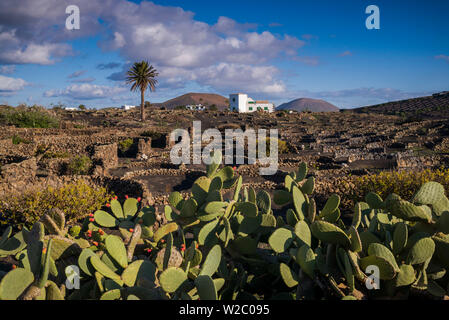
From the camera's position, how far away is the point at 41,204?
7.77 meters

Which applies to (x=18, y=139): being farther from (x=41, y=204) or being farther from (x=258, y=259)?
(x=258, y=259)

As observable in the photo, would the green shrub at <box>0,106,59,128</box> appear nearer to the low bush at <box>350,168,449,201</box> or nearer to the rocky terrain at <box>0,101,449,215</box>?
the rocky terrain at <box>0,101,449,215</box>

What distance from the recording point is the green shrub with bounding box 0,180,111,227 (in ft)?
24.6

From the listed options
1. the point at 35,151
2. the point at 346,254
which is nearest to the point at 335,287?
the point at 346,254

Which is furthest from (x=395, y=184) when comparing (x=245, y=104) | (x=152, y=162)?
(x=245, y=104)

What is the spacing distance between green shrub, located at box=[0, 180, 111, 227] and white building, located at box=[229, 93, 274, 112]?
81.7m

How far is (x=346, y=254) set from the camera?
Result: 1501 millimetres

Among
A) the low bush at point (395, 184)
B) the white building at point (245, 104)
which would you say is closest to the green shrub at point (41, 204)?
the low bush at point (395, 184)

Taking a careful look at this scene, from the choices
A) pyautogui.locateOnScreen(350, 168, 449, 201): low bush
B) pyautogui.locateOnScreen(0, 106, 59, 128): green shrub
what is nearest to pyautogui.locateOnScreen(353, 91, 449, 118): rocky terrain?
pyautogui.locateOnScreen(350, 168, 449, 201): low bush

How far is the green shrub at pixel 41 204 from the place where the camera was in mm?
7512

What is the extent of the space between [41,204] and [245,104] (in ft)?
287

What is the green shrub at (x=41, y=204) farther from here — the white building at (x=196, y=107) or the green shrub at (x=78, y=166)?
the white building at (x=196, y=107)

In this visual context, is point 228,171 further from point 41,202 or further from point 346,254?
point 41,202

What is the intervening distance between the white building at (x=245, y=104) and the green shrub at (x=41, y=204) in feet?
268
